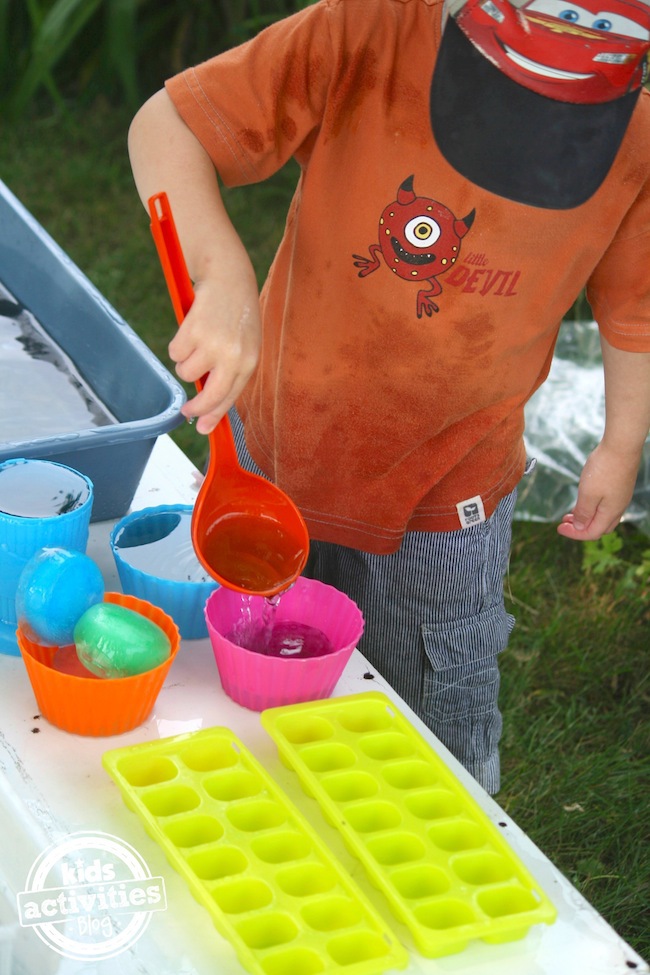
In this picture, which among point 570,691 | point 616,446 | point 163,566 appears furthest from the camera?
point 570,691

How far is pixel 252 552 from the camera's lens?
86cm

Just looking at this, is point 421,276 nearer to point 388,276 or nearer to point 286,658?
point 388,276

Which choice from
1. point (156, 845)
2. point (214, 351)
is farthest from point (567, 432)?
point (156, 845)

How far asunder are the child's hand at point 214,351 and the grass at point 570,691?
0.80 metres

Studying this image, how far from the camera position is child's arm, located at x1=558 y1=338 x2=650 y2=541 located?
3.52 feet

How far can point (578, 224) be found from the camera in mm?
957

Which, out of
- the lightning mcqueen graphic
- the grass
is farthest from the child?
A: the grass

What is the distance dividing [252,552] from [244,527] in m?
Result: 0.02

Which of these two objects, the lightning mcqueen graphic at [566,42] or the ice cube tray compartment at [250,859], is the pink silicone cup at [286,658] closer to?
the ice cube tray compartment at [250,859]

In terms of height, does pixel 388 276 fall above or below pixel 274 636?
above

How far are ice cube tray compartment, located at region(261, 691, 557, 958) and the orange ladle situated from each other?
0.10 m

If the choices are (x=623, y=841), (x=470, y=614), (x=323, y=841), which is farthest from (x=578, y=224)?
(x=623, y=841)

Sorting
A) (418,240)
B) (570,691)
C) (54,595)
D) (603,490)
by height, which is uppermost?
(418,240)

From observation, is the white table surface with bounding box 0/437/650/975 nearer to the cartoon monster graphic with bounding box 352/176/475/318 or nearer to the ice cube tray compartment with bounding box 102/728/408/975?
the ice cube tray compartment with bounding box 102/728/408/975
